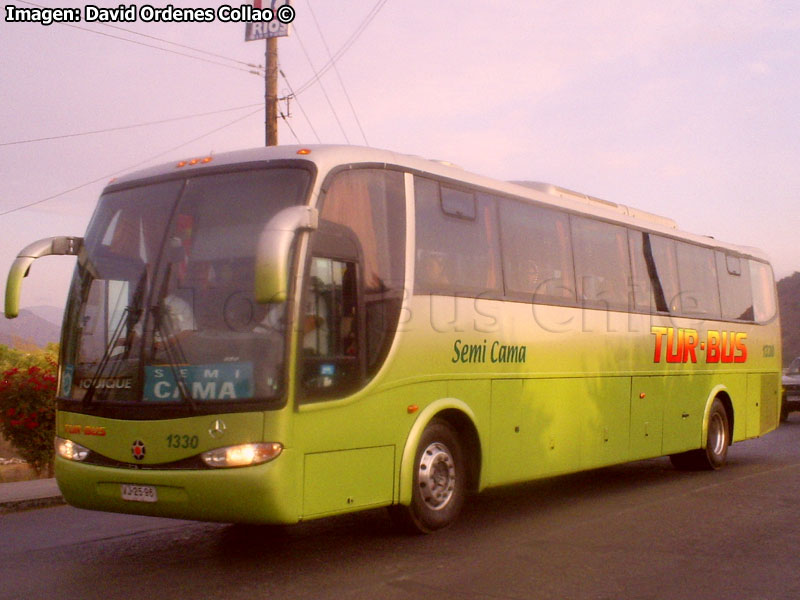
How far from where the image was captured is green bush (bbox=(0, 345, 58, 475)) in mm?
13719

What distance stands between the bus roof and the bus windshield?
0.16 m

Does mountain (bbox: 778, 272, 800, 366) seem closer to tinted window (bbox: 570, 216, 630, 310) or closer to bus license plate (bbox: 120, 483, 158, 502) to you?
tinted window (bbox: 570, 216, 630, 310)

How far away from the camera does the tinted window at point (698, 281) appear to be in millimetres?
13867

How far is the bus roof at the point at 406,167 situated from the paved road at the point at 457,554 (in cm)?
290

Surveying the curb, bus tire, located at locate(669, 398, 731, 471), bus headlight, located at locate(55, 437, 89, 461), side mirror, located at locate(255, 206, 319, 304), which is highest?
side mirror, located at locate(255, 206, 319, 304)

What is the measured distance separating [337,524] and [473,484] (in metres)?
1.35

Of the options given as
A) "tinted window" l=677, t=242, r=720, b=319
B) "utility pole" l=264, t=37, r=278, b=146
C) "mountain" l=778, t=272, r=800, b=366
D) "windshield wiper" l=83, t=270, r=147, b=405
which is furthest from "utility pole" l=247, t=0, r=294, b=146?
"mountain" l=778, t=272, r=800, b=366

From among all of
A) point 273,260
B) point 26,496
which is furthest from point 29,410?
point 273,260

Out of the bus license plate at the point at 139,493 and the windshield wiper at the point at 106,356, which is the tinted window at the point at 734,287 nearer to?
the windshield wiper at the point at 106,356

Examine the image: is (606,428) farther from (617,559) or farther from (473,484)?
(617,559)

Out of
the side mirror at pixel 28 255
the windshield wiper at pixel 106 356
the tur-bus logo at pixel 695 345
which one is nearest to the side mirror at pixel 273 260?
the windshield wiper at pixel 106 356

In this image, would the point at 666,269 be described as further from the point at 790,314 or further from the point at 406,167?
the point at 790,314

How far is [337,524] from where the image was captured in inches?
372

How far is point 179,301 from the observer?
7.44 m
